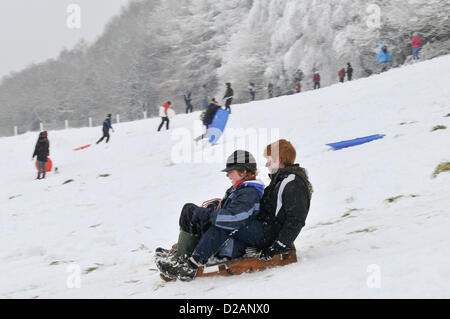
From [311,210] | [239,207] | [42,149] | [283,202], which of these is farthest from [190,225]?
[42,149]

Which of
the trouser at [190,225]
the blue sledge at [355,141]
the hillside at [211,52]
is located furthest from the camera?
the hillside at [211,52]

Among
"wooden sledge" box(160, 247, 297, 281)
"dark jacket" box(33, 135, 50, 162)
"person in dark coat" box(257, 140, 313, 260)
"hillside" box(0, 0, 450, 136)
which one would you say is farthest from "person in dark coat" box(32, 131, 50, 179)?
"hillside" box(0, 0, 450, 136)

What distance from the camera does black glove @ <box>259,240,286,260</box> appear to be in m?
4.04

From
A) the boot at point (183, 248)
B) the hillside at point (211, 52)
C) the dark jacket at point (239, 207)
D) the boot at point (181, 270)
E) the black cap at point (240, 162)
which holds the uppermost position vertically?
the hillside at point (211, 52)

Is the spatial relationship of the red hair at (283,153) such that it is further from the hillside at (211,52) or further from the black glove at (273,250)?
the hillside at (211,52)

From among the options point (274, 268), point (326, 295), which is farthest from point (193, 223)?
point (326, 295)

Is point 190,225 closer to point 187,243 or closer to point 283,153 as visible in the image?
point 187,243

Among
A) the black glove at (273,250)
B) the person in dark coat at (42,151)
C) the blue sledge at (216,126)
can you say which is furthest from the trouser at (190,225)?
the person in dark coat at (42,151)

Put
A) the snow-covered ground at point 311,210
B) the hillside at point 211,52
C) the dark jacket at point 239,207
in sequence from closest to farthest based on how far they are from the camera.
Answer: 1. the snow-covered ground at point 311,210
2. the dark jacket at point 239,207
3. the hillside at point 211,52

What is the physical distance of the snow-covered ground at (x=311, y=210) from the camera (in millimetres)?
3525

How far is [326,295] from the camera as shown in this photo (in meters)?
3.01

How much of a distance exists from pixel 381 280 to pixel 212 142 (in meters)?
11.3

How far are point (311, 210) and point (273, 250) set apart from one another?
304 centimetres

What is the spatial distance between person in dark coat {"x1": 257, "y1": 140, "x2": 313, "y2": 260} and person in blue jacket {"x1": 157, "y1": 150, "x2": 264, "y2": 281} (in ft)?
0.30
